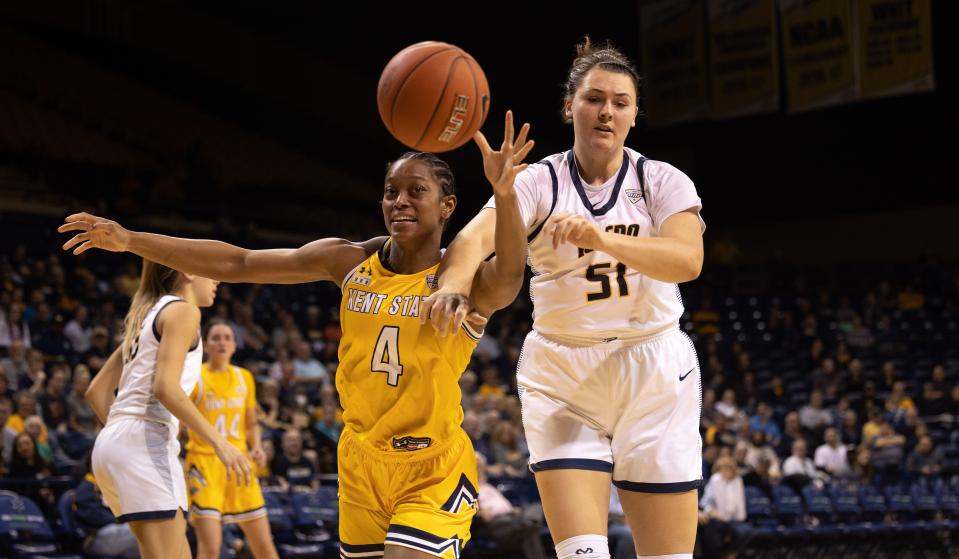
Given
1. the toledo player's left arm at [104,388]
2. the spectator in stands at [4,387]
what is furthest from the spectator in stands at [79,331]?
the toledo player's left arm at [104,388]

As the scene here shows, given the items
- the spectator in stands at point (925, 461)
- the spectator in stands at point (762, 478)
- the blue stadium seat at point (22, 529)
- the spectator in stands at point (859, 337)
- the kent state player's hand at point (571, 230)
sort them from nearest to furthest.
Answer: the kent state player's hand at point (571, 230)
the blue stadium seat at point (22, 529)
the spectator in stands at point (762, 478)
the spectator in stands at point (925, 461)
the spectator in stands at point (859, 337)

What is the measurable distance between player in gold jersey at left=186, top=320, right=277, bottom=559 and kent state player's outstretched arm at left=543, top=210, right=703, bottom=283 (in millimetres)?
3396

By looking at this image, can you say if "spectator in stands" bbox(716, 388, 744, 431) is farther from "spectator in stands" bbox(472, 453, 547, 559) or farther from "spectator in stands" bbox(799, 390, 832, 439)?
"spectator in stands" bbox(472, 453, 547, 559)

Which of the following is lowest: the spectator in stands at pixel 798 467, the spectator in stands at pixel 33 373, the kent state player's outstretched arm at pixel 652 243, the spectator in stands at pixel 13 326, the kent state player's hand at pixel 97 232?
the spectator in stands at pixel 798 467

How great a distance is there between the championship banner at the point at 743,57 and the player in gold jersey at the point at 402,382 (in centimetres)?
1265

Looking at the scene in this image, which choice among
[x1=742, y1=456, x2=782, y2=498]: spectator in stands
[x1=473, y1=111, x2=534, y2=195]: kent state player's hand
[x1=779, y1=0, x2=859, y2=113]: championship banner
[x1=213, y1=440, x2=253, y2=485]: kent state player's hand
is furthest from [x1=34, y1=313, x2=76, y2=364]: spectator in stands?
[x1=779, y1=0, x2=859, y2=113]: championship banner

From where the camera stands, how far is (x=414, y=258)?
3.62 metres

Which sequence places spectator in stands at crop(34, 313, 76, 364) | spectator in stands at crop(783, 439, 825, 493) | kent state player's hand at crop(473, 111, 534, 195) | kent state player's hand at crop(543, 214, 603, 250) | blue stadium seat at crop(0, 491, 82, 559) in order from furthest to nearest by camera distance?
1. spectator in stands at crop(783, 439, 825, 493)
2. spectator in stands at crop(34, 313, 76, 364)
3. blue stadium seat at crop(0, 491, 82, 559)
4. kent state player's hand at crop(473, 111, 534, 195)
5. kent state player's hand at crop(543, 214, 603, 250)

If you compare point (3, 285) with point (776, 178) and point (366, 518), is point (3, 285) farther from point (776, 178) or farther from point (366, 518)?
point (776, 178)

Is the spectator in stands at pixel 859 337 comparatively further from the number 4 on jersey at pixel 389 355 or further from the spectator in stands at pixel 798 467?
the number 4 on jersey at pixel 389 355

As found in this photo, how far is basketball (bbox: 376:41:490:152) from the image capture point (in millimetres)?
3727

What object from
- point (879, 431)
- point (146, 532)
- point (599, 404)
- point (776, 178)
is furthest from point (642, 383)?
point (776, 178)

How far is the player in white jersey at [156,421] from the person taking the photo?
15.3 feet

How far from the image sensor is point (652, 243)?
124 inches
